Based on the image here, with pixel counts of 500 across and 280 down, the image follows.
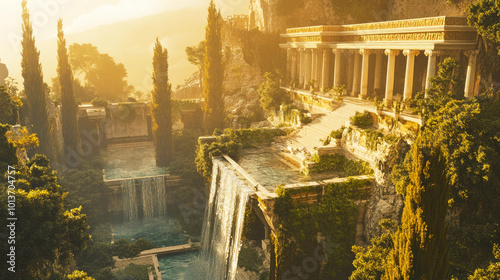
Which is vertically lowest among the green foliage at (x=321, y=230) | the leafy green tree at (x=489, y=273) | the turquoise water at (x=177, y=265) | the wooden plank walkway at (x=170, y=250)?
the turquoise water at (x=177, y=265)

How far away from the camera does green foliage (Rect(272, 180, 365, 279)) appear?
2247 cm

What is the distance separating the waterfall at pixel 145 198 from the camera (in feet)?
128

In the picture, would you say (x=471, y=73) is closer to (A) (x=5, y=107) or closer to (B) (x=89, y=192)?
(B) (x=89, y=192)

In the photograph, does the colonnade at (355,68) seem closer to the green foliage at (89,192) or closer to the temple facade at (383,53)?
the temple facade at (383,53)

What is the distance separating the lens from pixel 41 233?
19.2 meters

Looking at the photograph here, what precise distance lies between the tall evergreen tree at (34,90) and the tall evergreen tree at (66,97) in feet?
10.3

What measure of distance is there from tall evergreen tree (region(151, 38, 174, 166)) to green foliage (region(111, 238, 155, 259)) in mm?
12413

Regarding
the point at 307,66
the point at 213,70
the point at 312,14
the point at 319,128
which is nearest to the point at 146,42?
the point at 312,14

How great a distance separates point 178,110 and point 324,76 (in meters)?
19.6

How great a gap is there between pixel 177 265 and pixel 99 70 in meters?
46.8

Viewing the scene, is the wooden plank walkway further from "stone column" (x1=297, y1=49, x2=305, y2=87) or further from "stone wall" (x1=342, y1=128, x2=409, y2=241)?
"stone column" (x1=297, y1=49, x2=305, y2=87)

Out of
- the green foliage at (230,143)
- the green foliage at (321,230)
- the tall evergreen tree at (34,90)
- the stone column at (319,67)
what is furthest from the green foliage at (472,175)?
the tall evergreen tree at (34,90)

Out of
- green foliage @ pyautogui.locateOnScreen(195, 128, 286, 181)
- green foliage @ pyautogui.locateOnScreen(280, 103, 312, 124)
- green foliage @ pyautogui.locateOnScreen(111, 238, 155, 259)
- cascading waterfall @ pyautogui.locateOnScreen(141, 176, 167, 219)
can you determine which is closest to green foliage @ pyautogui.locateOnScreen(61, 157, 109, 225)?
cascading waterfall @ pyautogui.locateOnScreen(141, 176, 167, 219)

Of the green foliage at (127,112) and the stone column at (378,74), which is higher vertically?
the stone column at (378,74)
